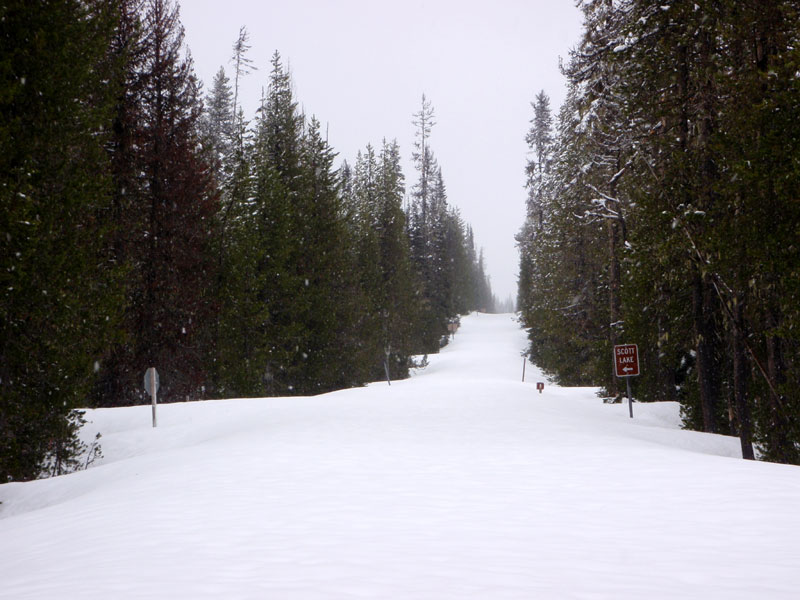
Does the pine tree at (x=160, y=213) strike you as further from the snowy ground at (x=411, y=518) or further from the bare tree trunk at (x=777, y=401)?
the bare tree trunk at (x=777, y=401)

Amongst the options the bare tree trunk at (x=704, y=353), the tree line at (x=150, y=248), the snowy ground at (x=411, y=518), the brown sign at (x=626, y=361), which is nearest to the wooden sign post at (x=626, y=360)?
the brown sign at (x=626, y=361)

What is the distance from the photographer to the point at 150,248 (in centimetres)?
2100

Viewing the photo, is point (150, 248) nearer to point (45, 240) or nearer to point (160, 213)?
point (160, 213)

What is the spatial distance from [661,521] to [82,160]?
1281 cm

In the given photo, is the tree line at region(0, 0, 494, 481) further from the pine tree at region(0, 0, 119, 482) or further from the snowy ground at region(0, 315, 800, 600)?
the snowy ground at region(0, 315, 800, 600)

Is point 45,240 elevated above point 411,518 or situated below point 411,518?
above

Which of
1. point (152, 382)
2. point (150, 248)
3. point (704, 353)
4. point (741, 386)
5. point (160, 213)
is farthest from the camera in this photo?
point (160, 213)

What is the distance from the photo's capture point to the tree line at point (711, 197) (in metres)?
11.1

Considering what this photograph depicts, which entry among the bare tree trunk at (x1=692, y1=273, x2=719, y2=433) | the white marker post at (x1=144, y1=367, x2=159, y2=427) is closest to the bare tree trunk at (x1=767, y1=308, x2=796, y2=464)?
the bare tree trunk at (x1=692, y1=273, x2=719, y2=433)

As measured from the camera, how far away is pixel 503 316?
92.9 meters

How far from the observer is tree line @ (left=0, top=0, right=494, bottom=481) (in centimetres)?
1190

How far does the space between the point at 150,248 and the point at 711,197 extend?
16.7 m

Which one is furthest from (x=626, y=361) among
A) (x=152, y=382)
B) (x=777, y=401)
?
(x=152, y=382)

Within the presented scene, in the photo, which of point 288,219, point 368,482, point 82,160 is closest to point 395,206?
point 288,219
